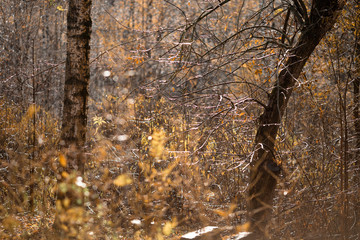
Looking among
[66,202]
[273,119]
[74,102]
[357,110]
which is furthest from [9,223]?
[357,110]

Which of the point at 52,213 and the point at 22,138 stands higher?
the point at 22,138

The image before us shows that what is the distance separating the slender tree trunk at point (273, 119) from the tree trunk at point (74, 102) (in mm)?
2347

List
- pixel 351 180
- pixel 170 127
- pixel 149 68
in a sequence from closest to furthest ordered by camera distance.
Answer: pixel 351 180 < pixel 170 127 < pixel 149 68

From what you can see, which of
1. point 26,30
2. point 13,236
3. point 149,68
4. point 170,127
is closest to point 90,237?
point 13,236

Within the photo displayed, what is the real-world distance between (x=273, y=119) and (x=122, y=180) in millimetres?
3242

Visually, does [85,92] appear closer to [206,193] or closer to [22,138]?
[206,193]

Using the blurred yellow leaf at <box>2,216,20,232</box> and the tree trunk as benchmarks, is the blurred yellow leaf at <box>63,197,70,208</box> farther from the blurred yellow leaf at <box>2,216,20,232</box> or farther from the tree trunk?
the blurred yellow leaf at <box>2,216,20,232</box>

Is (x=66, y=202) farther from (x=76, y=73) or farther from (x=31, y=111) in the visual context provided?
(x=31, y=111)

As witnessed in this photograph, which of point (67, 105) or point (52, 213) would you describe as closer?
Answer: point (67, 105)

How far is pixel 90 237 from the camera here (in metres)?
5.45

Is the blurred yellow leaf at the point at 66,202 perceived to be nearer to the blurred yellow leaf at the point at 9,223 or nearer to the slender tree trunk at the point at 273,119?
the blurred yellow leaf at the point at 9,223

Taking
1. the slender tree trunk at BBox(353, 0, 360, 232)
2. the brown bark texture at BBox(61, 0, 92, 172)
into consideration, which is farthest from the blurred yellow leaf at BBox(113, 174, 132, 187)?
the slender tree trunk at BBox(353, 0, 360, 232)

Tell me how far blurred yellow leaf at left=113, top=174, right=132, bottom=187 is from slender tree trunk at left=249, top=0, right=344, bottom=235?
2693 mm

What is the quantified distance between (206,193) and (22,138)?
411 centimetres
